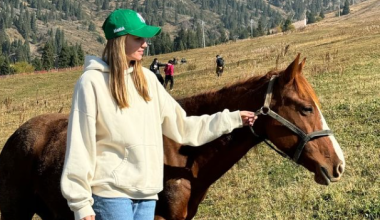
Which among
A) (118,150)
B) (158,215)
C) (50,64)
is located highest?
(118,150)

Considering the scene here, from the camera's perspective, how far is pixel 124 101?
10.3 feet

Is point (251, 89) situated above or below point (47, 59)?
above

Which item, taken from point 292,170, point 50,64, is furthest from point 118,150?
point 50,64

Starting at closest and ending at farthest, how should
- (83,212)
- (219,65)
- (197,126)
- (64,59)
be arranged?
(83,212)
(197,126)
(219,65)
(64,59)

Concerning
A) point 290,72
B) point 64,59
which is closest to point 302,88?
point 290,72

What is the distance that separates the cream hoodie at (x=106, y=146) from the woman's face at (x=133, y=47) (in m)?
0.10

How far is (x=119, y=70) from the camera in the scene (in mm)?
3176

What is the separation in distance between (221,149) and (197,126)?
1.86 feet

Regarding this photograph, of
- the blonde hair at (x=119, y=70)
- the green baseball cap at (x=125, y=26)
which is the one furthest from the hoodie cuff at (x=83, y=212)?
the green baseball cap at (x=125, y=26)

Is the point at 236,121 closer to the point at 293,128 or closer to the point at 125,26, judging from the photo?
the point at 293,128

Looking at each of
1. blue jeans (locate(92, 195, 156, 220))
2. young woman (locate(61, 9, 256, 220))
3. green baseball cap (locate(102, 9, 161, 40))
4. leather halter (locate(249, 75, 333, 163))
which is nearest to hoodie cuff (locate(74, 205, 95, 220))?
young woman (locate(61, 9, 256, 220))

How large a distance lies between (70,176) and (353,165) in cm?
570

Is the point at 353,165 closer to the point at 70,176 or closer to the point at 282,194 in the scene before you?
the point at 282,194

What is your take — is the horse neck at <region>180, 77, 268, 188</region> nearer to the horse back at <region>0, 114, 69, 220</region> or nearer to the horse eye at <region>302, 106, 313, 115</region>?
the horse eye at <region>302, 106, 313, 115</region>
